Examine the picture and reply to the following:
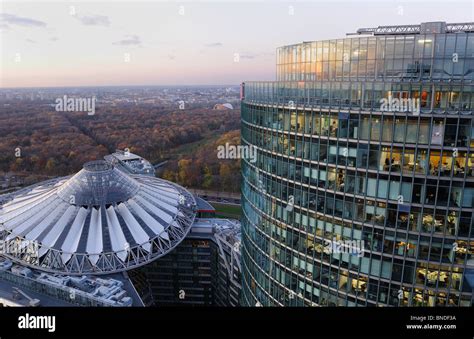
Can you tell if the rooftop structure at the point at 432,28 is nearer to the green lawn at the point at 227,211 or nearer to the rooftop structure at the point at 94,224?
the rooftop structure at the point at 94,224

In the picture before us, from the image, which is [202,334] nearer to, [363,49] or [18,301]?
[363,49]

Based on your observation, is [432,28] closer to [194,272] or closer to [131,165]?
[194,272]

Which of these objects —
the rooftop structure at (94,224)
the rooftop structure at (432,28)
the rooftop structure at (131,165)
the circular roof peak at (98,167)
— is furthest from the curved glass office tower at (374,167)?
the rooftop structure at (131,165)

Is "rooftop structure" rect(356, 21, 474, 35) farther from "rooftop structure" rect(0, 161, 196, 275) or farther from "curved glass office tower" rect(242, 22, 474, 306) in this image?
"rooftop structure" rect(0, 161, 196, 275)

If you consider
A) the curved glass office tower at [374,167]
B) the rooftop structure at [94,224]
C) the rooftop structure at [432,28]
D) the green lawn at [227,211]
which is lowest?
the green lawn at [227,211]

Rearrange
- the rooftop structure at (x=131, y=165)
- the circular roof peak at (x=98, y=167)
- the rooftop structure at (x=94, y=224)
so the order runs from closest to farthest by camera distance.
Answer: the rooftop structure at (x=94, y=224) < the circular roof peak at (x=98, y=167) < the rooftop structure at (x=131, y=165)

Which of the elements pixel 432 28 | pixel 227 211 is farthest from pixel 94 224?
pixel 432 28

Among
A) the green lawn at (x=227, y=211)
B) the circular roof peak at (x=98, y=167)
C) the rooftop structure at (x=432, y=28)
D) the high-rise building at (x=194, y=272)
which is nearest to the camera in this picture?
the rooftop structure at (x=432, y=28)
